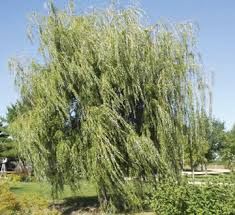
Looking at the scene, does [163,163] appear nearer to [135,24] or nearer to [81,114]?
[81,114]

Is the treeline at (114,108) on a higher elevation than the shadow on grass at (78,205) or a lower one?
higher

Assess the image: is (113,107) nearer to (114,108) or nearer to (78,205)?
(114,108)

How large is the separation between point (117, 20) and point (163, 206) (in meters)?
8.05

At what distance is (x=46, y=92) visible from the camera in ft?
55.0

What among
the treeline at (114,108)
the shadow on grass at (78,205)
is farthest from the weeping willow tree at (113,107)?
the shadow on grass at (78,205)

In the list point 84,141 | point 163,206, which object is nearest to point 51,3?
point 84,141

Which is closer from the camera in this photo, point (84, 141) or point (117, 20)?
point (84, 141)

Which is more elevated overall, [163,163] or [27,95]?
[27,95]

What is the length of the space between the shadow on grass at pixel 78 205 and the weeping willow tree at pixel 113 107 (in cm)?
138

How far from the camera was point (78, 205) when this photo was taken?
1923cm

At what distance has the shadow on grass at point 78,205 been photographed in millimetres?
18188

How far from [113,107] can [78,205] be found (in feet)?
16.6

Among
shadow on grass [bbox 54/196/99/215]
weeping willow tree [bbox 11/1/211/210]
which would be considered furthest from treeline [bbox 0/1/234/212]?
shadow on grass [bbox 54/196/99/215]

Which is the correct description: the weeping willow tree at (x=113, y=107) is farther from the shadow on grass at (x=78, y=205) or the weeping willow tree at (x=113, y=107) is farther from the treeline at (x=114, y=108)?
the shadow on grass at (x=78, y=205)
